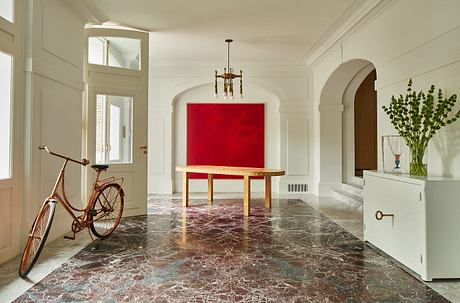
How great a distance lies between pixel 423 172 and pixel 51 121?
384 centimetres

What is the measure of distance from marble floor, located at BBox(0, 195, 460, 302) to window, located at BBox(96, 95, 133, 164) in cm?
102

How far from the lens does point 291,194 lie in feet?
24.5

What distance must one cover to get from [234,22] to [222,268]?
374 cm

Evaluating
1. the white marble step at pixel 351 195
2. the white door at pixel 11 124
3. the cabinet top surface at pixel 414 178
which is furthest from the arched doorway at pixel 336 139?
the white door at pixel 11 124

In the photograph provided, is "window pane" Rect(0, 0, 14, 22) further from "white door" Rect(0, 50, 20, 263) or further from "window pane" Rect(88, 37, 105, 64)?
"window pane" Rect(88, 37, 105, 64)

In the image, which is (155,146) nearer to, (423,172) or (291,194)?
(291,194)

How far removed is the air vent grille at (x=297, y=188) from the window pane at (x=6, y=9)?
6.05m

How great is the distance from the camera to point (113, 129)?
194 inches

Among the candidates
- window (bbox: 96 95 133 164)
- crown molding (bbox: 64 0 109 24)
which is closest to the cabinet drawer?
window (bbox: 96 95 133 164)

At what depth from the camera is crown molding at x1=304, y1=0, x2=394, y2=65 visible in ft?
13.8

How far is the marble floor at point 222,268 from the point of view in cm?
239

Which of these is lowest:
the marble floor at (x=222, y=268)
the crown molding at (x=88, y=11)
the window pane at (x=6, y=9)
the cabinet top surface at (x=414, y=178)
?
the marble floor at (x=222, y=268)

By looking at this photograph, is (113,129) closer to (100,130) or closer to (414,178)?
(100,130)

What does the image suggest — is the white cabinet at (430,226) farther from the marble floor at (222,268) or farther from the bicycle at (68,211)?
the bicycle at (68,211)
